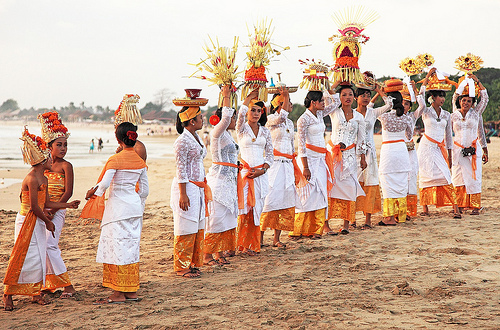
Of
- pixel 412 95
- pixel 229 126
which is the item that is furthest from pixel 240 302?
pixel 412 95

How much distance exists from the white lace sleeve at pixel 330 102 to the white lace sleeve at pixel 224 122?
2270mm

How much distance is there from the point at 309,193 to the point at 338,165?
0.77 meters

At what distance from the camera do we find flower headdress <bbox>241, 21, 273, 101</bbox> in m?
6.39

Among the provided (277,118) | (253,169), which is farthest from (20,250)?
(277,118)

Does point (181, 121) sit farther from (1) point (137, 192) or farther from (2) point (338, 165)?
(2) point (338, 165)

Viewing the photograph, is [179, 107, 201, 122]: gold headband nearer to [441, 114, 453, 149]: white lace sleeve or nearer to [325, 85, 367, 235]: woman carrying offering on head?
[325, 85, 367, 235]: woman carrying offering on head

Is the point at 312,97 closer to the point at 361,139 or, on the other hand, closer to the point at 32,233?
the point at 361,139

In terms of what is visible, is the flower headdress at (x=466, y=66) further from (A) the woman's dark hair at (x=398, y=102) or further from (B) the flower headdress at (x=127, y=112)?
(B) the flower headdress at (x=127, y=112)

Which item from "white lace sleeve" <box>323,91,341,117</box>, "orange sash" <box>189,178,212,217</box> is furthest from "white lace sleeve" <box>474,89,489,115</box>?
"orange sash" <box>189,178,212,217</box>

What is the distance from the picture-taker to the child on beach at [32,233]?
4.69 metres

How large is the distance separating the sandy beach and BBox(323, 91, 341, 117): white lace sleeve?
1903 mm

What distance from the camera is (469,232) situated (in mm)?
7277

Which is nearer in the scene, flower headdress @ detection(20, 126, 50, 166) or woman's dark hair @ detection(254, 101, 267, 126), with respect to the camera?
flower headdress @ detection(20, 126, 50, 166)

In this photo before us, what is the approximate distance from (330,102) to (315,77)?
471 mm
